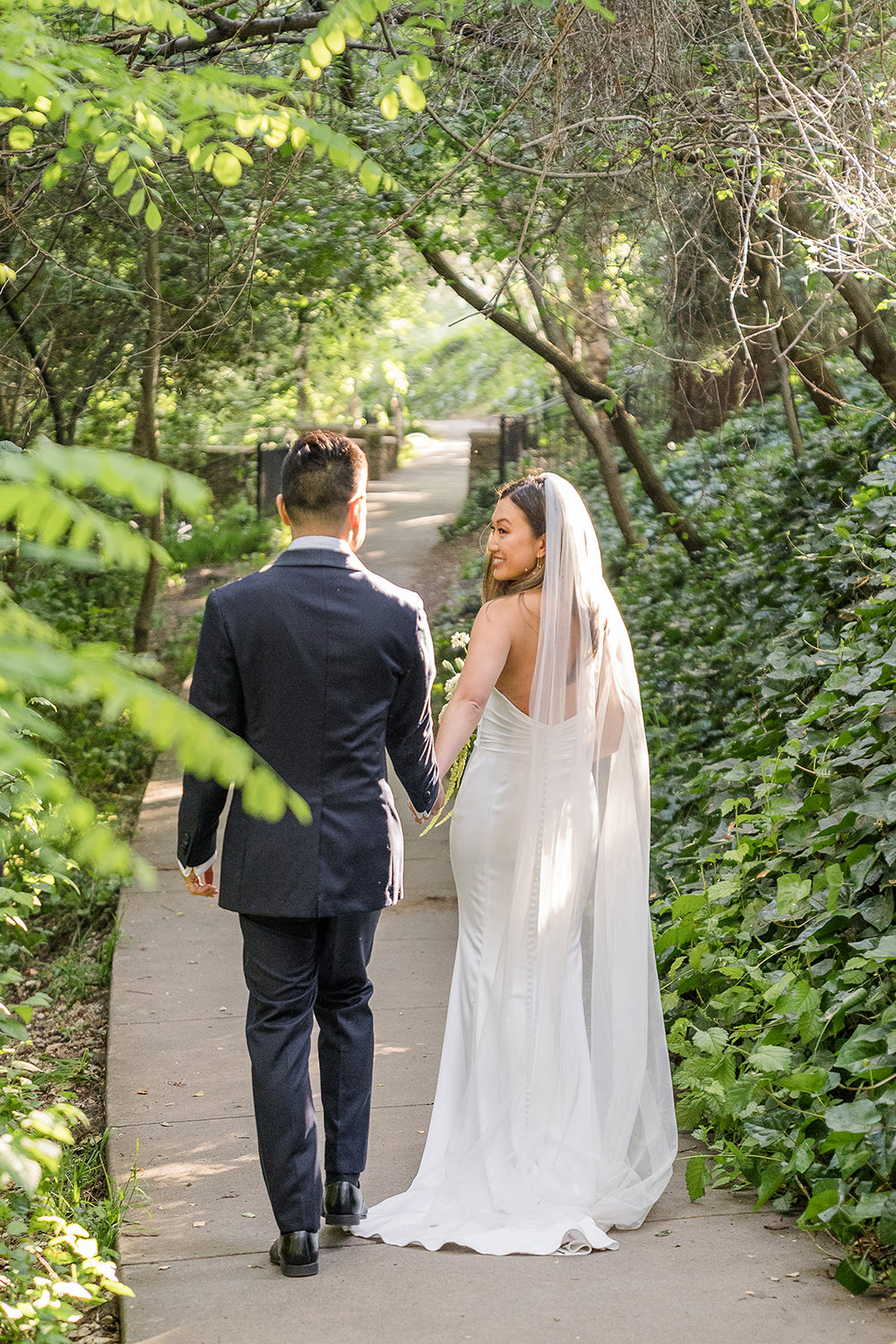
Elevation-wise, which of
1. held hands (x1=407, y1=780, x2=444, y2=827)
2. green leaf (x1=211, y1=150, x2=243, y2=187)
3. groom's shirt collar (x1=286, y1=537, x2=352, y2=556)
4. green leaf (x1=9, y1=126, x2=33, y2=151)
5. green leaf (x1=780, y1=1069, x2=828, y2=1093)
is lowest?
green leaf (x1=780, y1=1069, x2=828, y2=1093)

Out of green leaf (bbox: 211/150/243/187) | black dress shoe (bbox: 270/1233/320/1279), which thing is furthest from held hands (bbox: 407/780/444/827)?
green leaf (bbox: 211/150/243/187)

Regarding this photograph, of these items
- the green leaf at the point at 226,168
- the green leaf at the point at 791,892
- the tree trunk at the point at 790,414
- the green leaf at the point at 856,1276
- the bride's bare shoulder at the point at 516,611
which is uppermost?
the green leaf at the point at 226,168

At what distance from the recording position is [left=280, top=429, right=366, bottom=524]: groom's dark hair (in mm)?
3396

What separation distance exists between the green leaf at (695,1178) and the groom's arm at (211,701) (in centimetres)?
170

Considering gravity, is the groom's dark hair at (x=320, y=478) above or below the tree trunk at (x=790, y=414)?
below

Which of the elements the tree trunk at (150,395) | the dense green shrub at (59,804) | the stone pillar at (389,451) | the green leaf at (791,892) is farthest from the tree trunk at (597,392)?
the stone pillar at (389,451)

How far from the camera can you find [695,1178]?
12.0 ft

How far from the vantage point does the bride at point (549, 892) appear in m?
3.80

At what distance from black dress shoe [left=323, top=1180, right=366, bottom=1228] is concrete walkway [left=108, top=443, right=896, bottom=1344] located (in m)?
0.05

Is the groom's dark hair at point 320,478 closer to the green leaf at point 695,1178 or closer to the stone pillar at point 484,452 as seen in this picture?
the green leaf at point 695,1178

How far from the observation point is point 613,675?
4.03 meters

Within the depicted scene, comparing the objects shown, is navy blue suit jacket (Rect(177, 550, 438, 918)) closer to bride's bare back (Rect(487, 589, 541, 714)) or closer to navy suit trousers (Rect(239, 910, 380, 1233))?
navy suit trousers (Rect(239, 910, 380, 1233))

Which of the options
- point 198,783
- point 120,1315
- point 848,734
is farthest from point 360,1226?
point 848,734

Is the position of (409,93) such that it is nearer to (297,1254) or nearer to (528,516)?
(528,516)
